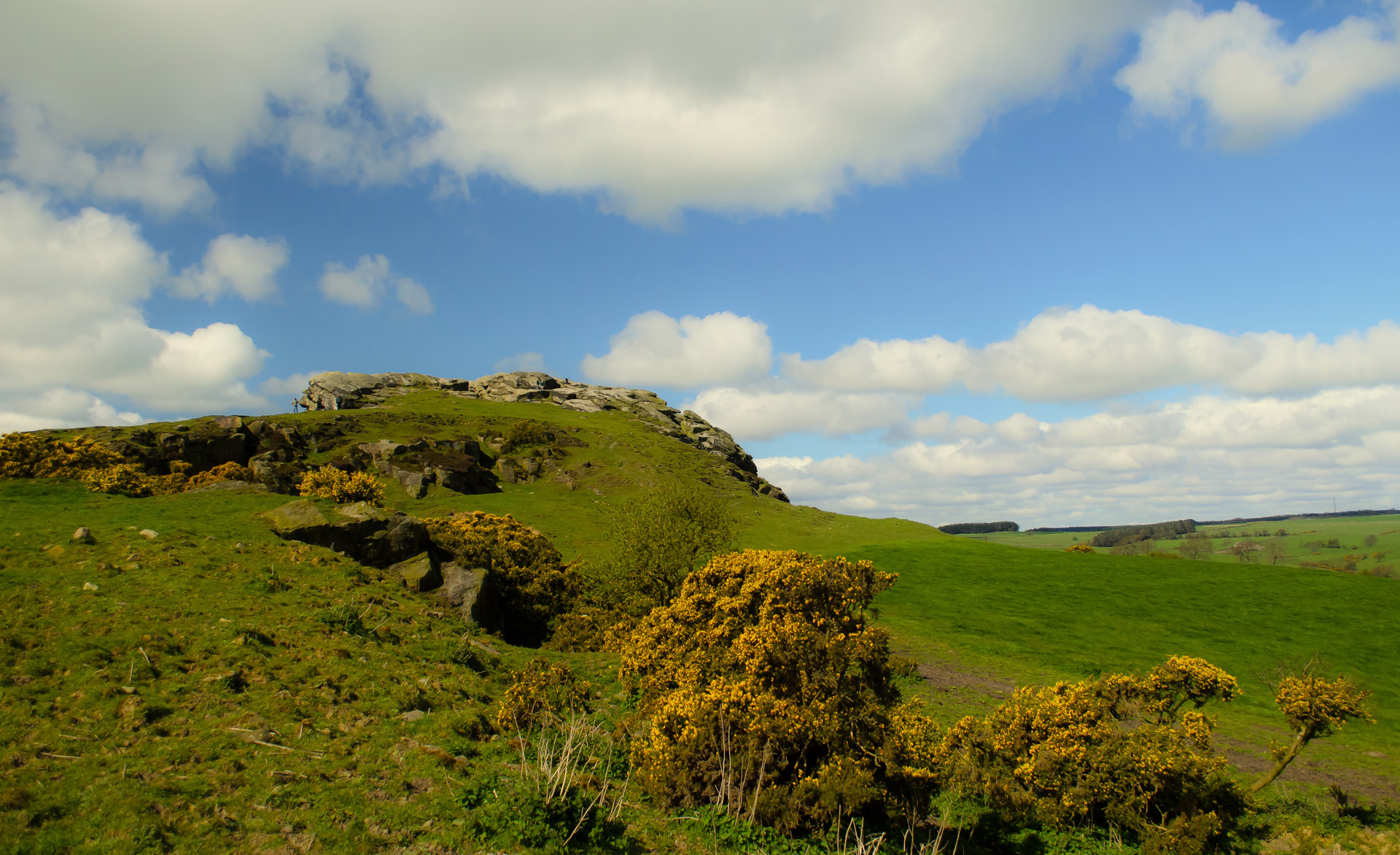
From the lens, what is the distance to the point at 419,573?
2945 centimetres

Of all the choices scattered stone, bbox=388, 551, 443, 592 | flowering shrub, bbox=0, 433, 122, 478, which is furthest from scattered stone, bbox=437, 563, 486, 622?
flowering shrub, bbox=0, 433, 122, 478

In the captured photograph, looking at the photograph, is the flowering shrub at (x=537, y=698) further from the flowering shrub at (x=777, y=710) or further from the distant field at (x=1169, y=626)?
the distant field at (x=1169, y=626)

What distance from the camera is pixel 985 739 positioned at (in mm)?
17672

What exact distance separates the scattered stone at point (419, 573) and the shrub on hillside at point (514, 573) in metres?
2.53

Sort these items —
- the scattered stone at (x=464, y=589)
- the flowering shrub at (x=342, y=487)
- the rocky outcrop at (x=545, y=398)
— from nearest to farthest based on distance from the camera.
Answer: the scattered stone at (x=464, y=589) → the flowering shrub at (x=342, y=487) → the rocky outcrop at (x=545, y=398)

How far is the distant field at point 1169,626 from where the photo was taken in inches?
1101

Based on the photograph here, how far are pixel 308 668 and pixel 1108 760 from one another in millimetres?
22759

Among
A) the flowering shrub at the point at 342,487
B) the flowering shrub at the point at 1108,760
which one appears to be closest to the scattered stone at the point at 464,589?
the flowering shrub at the point at 342,487

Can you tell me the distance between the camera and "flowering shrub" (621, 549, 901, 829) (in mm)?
14570

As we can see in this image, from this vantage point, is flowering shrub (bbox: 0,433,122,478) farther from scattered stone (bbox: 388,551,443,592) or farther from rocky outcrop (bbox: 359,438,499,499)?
rocky outcrop (bbox: 359,438,499,499)

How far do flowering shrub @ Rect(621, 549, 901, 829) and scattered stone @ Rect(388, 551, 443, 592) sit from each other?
1573 cm

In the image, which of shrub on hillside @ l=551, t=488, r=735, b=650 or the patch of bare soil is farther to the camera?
shrub on hillside @ l=551, t=488, r=735, b=650

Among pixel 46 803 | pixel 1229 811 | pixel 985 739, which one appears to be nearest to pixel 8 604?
pixel 46 803

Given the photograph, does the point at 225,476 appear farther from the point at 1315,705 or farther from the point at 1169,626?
the point at 1169,626
